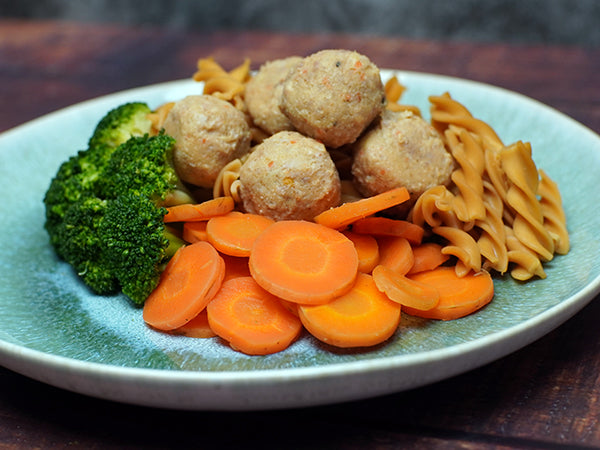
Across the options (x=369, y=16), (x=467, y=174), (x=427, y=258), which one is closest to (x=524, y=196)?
(x=467, y=174)

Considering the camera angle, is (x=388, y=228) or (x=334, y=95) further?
(x=388, y=228)

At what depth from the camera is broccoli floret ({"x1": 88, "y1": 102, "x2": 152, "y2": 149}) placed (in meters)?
3.61

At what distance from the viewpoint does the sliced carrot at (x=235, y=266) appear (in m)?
3.05

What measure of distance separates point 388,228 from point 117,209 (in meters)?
1.25

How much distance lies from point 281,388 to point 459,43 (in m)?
5.72

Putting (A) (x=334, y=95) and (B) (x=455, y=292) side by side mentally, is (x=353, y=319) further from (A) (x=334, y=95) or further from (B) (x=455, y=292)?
(A) (x=334, y=95)

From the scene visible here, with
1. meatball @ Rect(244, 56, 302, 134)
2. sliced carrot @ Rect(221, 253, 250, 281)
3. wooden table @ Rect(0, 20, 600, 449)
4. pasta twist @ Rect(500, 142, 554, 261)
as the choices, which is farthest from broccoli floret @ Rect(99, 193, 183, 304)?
pasta twist @ Rect(500, 142, 554, 261)

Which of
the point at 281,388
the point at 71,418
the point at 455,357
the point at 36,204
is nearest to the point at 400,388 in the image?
the point at 455,357

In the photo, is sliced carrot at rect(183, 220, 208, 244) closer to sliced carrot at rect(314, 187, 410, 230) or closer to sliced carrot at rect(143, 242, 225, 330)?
sliced carrot at rect(143, 242, 225, 330)

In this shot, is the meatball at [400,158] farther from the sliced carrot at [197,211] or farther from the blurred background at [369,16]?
the blurred background at [369,16]

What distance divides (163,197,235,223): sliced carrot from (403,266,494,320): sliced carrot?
941mm

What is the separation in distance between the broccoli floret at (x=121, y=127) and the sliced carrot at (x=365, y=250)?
132 cm

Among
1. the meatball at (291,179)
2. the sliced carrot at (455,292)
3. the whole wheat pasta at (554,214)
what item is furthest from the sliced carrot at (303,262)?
the whole wheat pasta at (554,214)

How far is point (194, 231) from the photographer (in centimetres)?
321
